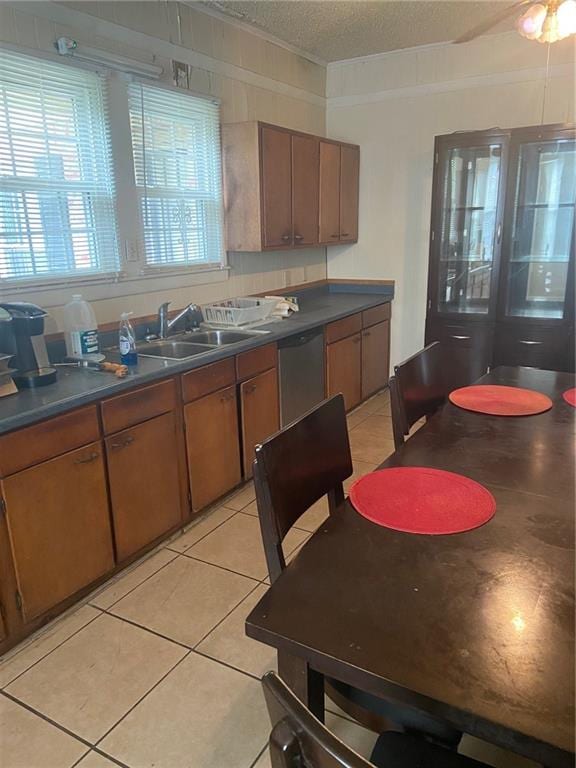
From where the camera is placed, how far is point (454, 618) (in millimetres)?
934

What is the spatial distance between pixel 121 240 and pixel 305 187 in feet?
5.02

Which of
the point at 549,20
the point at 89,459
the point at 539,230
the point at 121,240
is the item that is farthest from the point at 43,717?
the point at 539,230

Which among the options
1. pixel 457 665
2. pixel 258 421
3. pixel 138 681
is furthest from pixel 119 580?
pixel 457 665

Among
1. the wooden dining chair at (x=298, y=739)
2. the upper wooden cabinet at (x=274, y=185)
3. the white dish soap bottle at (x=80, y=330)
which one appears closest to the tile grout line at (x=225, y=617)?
the white dish soap bottle at (x=80, y=330)

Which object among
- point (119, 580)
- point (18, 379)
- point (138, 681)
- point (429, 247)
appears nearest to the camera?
point (138, 681)

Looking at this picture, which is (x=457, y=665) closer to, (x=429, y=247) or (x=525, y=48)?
(x=429, y=247)

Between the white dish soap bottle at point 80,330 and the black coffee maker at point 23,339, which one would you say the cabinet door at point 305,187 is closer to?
the white dish soap bottle at point 80,330

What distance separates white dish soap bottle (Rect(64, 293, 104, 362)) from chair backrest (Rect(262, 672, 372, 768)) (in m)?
2.11

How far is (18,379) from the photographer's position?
2102 millimetres

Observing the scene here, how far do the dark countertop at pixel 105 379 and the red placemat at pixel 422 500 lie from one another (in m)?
1.14

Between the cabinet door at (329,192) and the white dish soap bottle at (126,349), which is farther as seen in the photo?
the cabinet door at (329,192)

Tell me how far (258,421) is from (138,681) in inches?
61.0

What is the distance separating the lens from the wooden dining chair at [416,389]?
1.96 m

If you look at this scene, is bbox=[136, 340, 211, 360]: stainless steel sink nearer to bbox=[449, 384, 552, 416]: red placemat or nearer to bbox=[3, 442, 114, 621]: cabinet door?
bbox=[3, 442, 114, 621]: cabinet door
